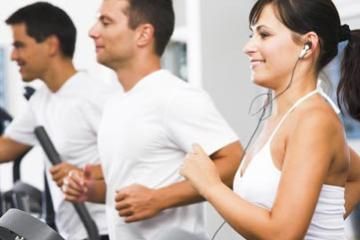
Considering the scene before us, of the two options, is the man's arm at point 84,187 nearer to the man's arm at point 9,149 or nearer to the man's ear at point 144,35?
the man's ear at point 144,35

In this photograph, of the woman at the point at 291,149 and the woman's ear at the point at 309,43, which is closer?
the woman at the point at 291,149

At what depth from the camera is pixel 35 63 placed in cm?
321

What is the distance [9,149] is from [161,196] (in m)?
1.24

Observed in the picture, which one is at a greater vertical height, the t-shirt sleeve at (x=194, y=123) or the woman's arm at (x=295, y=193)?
the woman's arm at (x=295, y=193)

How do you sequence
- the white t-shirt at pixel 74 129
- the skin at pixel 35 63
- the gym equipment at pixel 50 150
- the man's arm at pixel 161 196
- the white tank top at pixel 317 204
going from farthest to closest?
the skin at pixel 35 63
the white t-shirt at pixel 74 129
the gym equipment at pixel 50 150
the man's arm at pixel 161 196
the white tank top at pixel 317 204

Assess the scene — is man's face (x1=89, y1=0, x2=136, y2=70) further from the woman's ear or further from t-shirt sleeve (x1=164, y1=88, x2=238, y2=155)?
the woman's ear

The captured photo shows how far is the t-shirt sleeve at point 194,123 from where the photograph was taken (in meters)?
2.26

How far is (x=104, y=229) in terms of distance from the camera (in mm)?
2789

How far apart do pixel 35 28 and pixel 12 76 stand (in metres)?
1.66

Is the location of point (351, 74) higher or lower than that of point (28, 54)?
higher

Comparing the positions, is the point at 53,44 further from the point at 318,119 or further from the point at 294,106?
the point at 318,119

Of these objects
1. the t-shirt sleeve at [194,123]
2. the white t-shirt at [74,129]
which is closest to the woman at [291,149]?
the t-shirt sleeve at [194,123]

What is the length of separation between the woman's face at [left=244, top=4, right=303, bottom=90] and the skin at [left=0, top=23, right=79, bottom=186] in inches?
59.9

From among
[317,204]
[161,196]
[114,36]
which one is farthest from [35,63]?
[317,204]
